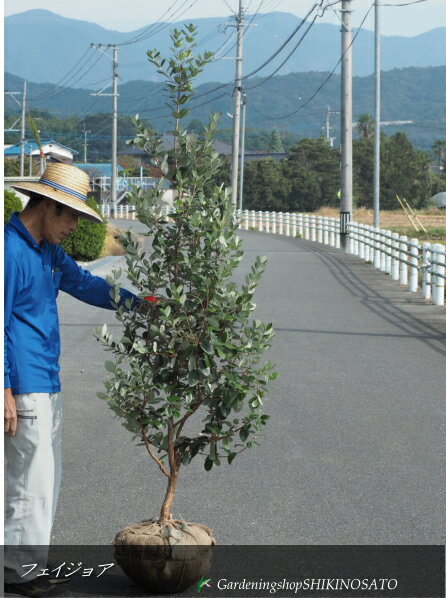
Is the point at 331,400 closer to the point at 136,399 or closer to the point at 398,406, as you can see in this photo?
the point at 398,406

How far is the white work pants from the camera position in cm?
473

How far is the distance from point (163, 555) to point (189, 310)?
1016 mm

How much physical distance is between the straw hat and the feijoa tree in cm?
22

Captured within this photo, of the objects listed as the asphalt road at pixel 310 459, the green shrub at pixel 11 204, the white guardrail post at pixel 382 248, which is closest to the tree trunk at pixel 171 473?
the asphalt road at pixel 310 459

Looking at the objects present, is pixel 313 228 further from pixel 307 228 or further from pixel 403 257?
pixel 403 257

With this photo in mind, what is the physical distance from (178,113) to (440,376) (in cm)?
667

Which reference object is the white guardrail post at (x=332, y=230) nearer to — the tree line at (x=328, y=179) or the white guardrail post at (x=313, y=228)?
the white guardrail post at (x=313, y=228)

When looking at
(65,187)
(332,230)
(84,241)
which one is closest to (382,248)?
(84,241)

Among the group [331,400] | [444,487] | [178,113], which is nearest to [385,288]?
[331,400]

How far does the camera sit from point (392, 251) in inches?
928

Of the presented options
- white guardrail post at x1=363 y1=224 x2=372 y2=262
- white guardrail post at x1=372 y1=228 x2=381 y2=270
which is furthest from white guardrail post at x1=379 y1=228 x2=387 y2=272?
white guardrail post at x1=363 y1=224 x2=372 y2=262

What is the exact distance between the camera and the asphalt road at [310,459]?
239 inches

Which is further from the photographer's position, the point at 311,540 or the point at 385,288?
the point at 385,288

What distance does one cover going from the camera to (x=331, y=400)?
9.82 meters
